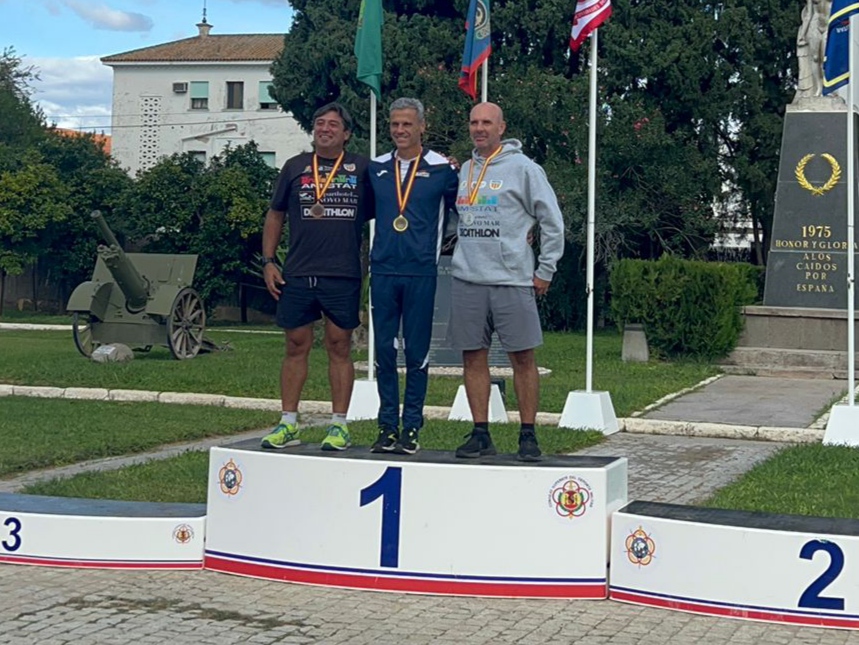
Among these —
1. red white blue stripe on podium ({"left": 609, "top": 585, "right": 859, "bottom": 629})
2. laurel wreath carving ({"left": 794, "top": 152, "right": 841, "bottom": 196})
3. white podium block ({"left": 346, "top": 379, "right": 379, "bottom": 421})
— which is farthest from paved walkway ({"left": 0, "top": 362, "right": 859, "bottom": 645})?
laurel wreath carving ({"left": 794, "top": 152, "right": 841, "bottom": 196})

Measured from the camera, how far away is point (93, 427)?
11.9 m

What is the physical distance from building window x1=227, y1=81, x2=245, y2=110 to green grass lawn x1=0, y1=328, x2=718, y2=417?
2850cm

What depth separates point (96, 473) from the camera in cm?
923

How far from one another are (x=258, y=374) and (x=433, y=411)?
4035 millimetres

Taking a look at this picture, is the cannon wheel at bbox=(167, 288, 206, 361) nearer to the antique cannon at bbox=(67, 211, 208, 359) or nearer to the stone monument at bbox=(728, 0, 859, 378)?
the antique cannon at bbox=(67, 211, 208, 359)

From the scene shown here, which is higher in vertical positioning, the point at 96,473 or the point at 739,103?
the point at 739,103

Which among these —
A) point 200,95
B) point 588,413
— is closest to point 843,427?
point 588,413

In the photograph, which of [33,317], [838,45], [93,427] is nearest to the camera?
[838,45]

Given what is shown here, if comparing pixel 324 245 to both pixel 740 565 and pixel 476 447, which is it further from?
pixel 740 565

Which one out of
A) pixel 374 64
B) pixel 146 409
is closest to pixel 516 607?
pixel 374 64

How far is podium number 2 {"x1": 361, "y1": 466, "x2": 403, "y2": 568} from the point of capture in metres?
6.14

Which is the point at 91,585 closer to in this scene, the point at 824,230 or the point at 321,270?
the point at 321,270

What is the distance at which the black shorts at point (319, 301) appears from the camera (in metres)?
6.88

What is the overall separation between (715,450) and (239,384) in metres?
6.36
